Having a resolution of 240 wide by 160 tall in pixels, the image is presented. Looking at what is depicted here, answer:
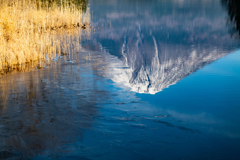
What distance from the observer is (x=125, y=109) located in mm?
5059

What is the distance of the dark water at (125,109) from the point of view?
3.77 meters

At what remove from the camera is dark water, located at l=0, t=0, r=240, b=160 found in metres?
3.77

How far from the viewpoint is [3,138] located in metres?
4.03

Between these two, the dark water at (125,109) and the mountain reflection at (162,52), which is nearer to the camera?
the dark water at (125,109)

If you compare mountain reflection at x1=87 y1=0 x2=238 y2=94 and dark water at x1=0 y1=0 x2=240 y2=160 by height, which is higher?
mountain reflection at x1=87 y1=0 x2=238 y2=94

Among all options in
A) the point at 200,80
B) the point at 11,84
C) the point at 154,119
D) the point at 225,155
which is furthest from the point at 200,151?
the point at 11,84

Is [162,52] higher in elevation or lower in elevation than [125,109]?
higher

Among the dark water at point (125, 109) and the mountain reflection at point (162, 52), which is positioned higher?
the mountain reflection at point (162, 52)

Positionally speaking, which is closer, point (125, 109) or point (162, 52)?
point (125, 109)

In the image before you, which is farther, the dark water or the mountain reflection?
the mountain reflection

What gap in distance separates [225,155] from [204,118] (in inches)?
47.5

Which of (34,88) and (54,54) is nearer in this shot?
(34,88)

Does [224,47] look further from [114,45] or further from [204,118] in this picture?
[204,118]

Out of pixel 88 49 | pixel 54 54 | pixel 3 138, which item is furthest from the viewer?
pixel 88 49
